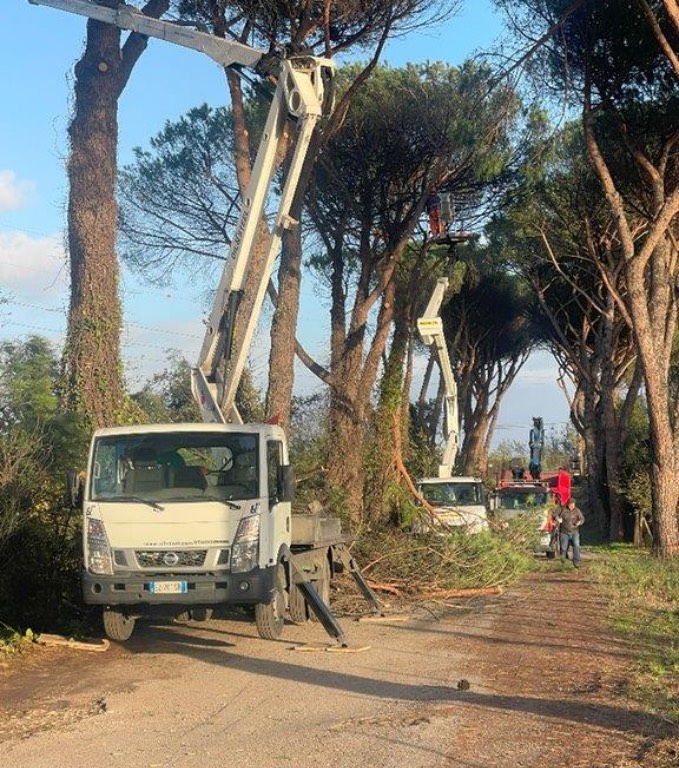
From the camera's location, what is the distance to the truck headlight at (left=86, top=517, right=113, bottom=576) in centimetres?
1016

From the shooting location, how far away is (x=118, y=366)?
15.7 meters

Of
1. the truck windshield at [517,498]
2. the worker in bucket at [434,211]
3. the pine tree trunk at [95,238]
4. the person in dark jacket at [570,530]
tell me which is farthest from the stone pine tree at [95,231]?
the truck windshield at [517,498]

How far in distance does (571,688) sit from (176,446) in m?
4.37

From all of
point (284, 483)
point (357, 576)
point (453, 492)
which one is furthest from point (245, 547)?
point (453, 492)

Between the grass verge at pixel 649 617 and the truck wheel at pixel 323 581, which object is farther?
the truck wheel at pixel 323 581

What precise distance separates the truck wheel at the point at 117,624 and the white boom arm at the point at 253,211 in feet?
9.51

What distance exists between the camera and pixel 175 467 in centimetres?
1059

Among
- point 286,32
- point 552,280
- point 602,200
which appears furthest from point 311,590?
point 552,280

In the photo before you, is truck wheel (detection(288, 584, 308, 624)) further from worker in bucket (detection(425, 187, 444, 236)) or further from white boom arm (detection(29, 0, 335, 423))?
worker in bucket (detection(425, 187, 444, 236))

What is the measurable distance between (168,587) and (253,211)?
16.1ft

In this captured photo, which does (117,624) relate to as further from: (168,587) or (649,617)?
(649,617)

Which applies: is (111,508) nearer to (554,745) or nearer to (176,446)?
(176,446)

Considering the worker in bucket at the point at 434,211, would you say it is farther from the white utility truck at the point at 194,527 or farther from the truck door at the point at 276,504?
the truck door at the point at 276,504

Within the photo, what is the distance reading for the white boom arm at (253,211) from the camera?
41.4 ft
